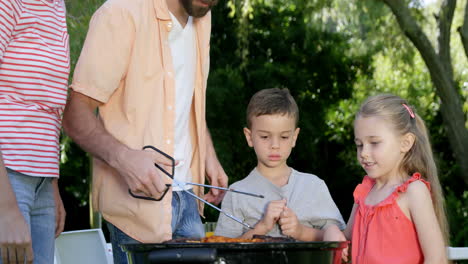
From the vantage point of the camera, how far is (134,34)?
229cm

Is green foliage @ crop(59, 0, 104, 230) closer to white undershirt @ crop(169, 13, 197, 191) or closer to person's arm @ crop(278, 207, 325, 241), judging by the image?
white undershirt @ crop(169, 13, 197, 191)

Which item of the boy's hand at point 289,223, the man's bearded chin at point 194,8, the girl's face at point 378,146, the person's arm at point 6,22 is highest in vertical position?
the man's bearded chin at point 194,8

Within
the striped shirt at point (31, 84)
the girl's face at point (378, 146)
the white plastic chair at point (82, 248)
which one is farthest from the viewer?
the white plastic chair at point (82, 248)

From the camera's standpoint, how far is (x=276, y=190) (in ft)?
8.95

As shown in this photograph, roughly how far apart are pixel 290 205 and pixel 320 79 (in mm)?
6898

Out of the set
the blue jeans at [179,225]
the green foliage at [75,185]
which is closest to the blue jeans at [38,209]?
the blue jeans at [179,225]

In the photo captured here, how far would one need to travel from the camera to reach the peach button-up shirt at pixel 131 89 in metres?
2.22

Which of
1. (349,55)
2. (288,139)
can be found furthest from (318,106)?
(288,139)

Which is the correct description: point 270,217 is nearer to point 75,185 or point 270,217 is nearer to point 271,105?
point 271,105

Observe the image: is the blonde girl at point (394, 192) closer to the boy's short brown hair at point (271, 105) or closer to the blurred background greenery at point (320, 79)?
the boy's short brown hair at point (271, 105)

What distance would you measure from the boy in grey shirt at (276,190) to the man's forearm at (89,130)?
2.06ft

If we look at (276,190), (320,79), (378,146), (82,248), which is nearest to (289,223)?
(276,190)

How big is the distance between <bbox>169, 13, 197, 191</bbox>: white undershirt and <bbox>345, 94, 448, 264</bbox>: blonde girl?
0.63 meters

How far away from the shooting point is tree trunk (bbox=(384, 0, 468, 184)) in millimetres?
7188
